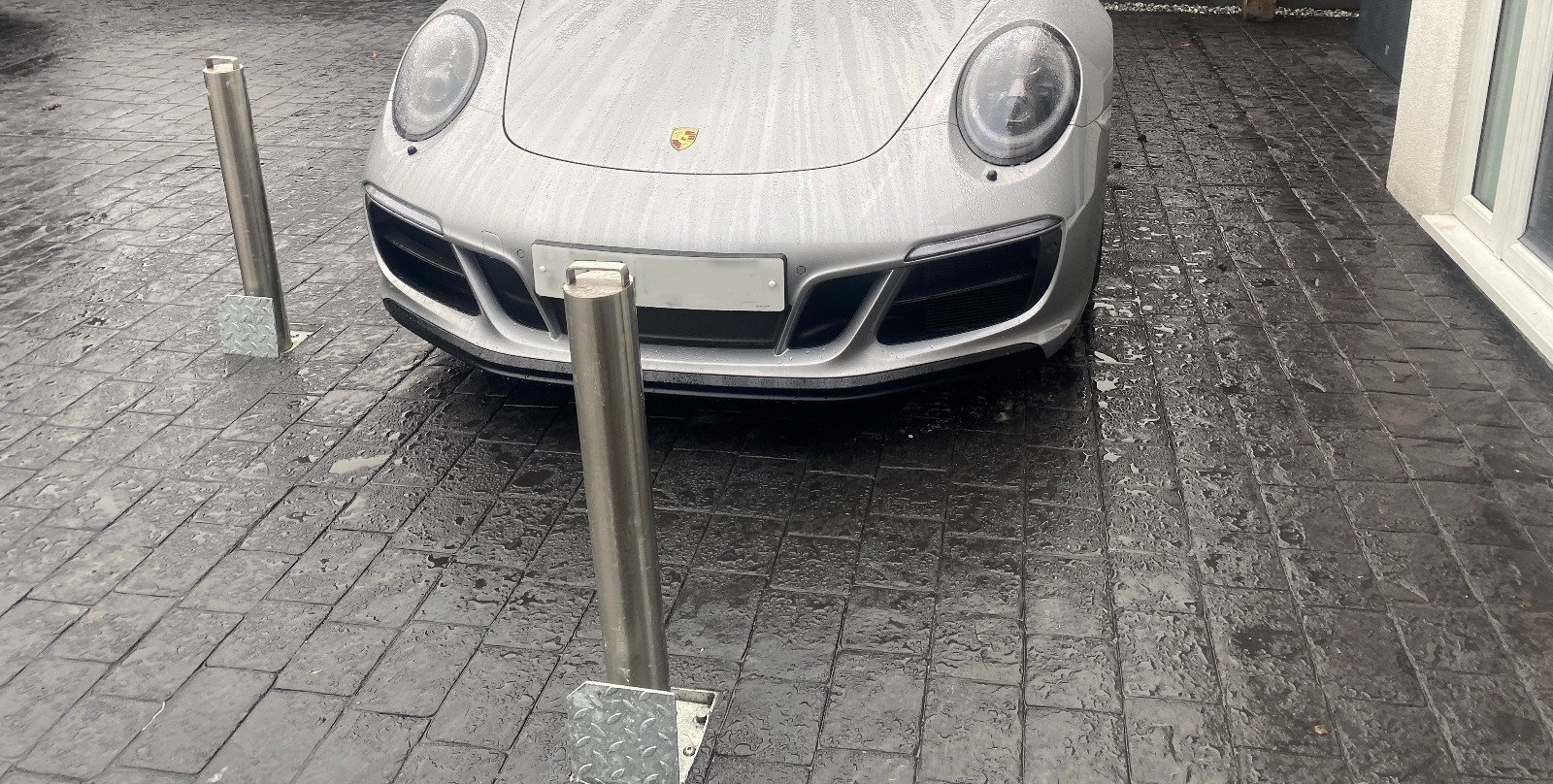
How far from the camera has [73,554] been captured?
302 cm

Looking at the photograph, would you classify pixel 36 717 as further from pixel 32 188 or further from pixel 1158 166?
pixel 1158 166

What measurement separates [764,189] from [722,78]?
45 centimetres

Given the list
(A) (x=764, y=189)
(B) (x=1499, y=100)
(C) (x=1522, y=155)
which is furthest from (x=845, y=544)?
(B) (x=1499, y=100)

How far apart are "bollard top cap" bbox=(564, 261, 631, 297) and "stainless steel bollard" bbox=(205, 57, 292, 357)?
2.11 meters

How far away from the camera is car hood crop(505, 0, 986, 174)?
3.25m

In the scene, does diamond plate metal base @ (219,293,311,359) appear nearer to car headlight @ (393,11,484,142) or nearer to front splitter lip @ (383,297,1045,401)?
car headlight @ (393,11,484,142)

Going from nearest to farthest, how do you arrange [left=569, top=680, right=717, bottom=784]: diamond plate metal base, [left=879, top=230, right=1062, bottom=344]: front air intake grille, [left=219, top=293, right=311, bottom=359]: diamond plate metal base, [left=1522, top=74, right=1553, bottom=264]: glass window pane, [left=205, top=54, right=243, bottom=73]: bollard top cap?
1. [left=569, top=680, right=717, bottom=784]: diamond plate metal base
2. [left=879, top=230, right=1062, bottom=344]: front air intake grille
3. [left=205, top=54, right=243, bottom=73]: bollard top cap
4. [left=219, top=293, right=311, bottom=359]: diamond plate metal base
5. [left=1522, top=74, right=1553, bottom=264]: glass window pane

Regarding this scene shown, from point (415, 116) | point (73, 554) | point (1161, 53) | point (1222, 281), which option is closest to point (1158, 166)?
point (1222, 281)

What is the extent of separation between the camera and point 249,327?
4.00m

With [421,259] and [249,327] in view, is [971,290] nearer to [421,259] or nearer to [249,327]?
[421,259]

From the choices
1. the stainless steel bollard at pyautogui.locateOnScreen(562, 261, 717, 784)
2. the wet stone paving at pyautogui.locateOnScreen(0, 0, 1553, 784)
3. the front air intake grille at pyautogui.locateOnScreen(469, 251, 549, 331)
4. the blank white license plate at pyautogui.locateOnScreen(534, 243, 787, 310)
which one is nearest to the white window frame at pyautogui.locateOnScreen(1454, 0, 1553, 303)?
the wet stone paving at pyautogui.locateOnScreen(0, 0, 1553, 784)

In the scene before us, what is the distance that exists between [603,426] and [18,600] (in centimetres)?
156

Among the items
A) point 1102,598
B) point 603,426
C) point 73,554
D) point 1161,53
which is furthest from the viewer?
point 1161,53

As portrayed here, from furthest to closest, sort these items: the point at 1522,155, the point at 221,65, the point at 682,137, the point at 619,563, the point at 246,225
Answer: the point at 1522,155 < the point at 246,225 < the point at 221,65 < the point at 682,137 < the point at 619,563
